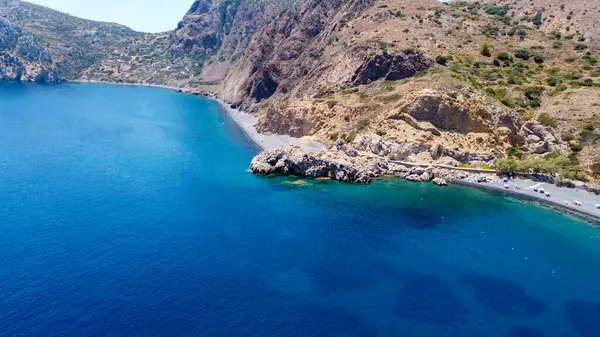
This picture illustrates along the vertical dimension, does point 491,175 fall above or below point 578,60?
below

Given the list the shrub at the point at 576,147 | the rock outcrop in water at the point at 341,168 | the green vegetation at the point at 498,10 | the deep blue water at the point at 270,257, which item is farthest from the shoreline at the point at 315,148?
the green vegetation at the point at 498,10

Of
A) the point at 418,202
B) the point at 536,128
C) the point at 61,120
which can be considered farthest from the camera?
the point at 61,120

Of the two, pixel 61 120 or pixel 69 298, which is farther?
pixel 61 120

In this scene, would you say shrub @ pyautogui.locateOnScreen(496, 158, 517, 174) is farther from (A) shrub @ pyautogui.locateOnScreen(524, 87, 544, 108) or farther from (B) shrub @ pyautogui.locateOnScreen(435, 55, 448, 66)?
(B) shrub @ pyautogui.locateOnScreen(435, 55, 448, 66)

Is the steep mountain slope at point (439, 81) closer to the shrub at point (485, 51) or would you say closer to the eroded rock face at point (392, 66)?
the eroded rock face at point (392, 66)

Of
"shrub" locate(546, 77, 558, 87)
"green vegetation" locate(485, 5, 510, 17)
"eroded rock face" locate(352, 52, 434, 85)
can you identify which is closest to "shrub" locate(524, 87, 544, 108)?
"shrub" locate(546, 77, 558, 87)

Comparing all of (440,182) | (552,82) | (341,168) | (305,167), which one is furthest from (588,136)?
(305,167)

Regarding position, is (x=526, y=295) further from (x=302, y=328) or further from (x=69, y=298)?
(x=69, y=298)

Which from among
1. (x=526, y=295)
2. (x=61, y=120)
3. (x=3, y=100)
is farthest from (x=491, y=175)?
(x=3, y=100)
